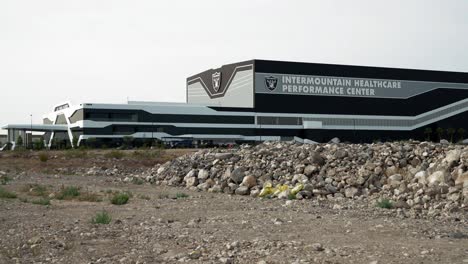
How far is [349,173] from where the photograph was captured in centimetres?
2212

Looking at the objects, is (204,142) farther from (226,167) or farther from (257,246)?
(257,246)

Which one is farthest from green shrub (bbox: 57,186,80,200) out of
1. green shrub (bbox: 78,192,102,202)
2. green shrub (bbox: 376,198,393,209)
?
green shrub (bbox: 376,198,393,209)

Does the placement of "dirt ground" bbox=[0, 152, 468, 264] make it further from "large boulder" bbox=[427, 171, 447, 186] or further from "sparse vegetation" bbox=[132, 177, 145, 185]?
"sparse vegetation" bbox=[132, 177, 145, 185]

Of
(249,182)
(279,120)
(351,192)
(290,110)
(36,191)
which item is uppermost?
(290,110)

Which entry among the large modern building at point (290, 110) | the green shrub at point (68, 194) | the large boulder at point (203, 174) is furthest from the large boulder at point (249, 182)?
the large modern building at point (290, 110)

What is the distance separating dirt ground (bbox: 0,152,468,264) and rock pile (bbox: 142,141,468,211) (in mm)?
1902

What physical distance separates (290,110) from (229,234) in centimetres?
9530

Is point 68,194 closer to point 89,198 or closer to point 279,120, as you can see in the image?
point 89,198

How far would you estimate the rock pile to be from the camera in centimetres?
1836

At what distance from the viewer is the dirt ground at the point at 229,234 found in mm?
9250

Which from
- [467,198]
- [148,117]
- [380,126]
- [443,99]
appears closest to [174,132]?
[148,117]

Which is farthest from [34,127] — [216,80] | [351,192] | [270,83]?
[351,192]

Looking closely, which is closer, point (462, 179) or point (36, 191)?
point (462, 179)

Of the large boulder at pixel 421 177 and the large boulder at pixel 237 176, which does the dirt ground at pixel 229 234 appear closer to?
the large boulder at pixel 421 177
